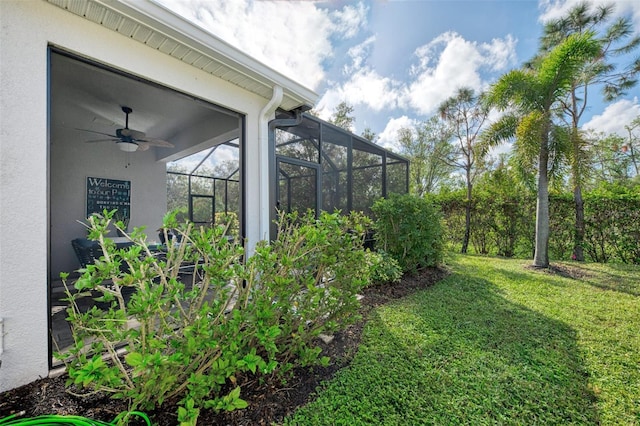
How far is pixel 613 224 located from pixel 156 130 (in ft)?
39.7

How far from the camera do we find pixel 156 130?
627cm

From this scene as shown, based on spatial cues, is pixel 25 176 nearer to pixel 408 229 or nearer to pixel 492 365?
pixel 492 365

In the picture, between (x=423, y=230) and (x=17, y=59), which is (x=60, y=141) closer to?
(x=17, y=59)

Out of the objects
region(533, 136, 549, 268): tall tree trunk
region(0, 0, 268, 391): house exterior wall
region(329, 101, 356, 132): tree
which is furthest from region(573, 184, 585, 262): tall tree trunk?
region(0, 0, 268, 391): house exterior wall

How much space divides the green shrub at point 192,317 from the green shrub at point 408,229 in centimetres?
317

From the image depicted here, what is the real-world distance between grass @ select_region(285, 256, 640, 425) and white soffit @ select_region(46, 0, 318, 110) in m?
3.39

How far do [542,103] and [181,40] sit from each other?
25.2 ft

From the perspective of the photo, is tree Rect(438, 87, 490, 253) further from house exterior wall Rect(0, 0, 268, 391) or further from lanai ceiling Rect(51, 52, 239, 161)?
house exterior wall Rect(0, 0, 268, 391)

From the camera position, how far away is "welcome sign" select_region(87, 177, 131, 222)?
19.7 ft

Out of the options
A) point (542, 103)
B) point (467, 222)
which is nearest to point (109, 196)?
point (542, 103)

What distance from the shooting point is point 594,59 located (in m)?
7.22

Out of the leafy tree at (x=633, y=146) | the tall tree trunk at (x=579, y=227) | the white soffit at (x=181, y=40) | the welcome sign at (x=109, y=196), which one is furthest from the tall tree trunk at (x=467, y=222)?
the leafy tree at (x=633, y=146)

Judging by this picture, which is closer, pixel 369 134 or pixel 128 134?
pixel 128 134

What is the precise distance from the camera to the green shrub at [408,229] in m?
5.41
